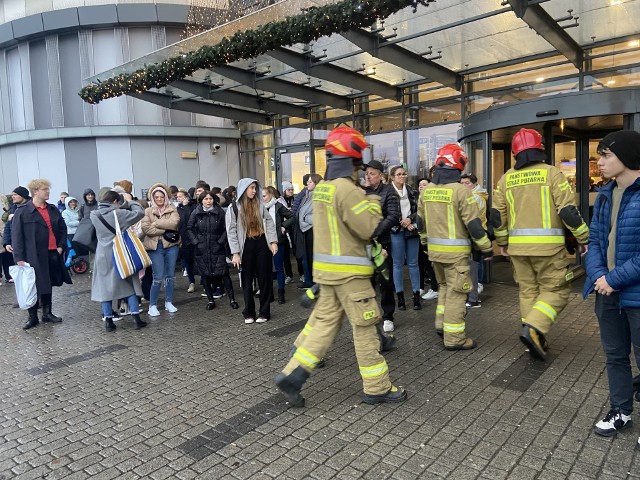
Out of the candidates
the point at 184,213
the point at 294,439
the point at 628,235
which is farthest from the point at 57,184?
the point at 628,235

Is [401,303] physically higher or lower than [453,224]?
lower

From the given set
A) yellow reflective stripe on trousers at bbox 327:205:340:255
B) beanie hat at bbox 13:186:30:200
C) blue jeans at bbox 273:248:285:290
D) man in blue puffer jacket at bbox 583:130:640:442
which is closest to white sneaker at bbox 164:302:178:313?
blue jeans at bbox 273:248:285:290

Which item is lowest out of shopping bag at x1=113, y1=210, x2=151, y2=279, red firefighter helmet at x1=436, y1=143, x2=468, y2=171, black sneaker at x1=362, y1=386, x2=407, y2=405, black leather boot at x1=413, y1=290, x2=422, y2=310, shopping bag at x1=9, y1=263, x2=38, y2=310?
black sneaker at x1=362, y1=386, x2=407, y2=405

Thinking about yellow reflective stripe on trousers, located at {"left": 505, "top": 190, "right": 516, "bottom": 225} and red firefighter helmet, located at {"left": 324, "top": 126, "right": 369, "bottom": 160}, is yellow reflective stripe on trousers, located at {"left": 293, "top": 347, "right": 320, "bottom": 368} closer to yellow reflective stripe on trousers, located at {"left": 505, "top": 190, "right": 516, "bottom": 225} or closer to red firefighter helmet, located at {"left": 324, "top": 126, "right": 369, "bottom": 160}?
red firefighter helmet, located at {"left": 324, "top": 126, "right": 369, "bottom": 160}

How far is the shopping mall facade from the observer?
7.88 metres

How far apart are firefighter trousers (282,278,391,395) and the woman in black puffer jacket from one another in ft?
12.4

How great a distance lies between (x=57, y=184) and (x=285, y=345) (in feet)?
44.2

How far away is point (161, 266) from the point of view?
7.32 meters

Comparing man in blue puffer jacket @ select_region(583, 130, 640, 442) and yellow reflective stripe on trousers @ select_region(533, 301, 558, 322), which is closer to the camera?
man in blue puffer jacket @ select_region(583, 130, 640, 442)

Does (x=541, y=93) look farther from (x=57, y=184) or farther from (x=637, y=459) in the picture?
(x=57, y=184)

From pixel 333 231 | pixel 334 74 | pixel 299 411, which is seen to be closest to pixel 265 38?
pixel 334 74

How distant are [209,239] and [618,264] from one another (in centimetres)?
555

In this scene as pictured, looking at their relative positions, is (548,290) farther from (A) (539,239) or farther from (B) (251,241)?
(B) (251,241)

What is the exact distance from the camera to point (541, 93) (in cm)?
1008
